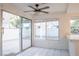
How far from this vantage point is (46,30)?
811 centimetres

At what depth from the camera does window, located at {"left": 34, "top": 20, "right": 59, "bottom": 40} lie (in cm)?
787

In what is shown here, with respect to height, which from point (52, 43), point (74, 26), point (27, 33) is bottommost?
point (52, 43)

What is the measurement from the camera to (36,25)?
8297mm

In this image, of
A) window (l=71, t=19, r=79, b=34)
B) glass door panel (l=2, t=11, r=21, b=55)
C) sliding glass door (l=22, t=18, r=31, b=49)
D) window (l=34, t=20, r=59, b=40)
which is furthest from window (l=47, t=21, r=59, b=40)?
glass door panel (l=2, t=11, r=21, b=55)

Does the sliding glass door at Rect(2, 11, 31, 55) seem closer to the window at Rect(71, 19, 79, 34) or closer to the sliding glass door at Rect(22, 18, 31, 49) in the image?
the sliding glass door at Rect(22, 18, 31, 49)

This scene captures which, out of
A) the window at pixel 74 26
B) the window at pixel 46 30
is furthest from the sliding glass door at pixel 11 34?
the window at pixel 74 26

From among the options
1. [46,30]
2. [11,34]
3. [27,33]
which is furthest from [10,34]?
[46,30]

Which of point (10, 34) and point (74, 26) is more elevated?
point (74, 26)

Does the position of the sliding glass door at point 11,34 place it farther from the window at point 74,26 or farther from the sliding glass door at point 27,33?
the window at point 74,26

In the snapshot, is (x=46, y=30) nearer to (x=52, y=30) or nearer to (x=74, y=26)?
(x=52, y=30)

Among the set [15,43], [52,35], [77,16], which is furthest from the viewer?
[52,35]

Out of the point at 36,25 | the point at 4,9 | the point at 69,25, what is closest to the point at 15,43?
the point at 4,9

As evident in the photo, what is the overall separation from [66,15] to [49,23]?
3.73 ft

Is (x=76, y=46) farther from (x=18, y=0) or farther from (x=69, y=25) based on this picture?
(x=18, y=0)
